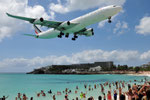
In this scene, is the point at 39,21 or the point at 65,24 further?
the point at 65,24

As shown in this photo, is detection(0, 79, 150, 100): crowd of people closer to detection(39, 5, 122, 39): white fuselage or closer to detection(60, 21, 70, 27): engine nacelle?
detection(39, 5, 122, 39): white fuselage

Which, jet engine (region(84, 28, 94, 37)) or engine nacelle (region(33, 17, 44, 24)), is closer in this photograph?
engine nacelle (region(33, 17, 44, 24))

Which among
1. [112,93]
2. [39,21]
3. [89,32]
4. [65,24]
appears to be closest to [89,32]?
[89,32]

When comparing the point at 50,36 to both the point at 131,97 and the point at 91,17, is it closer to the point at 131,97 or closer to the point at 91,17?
the point at 91,17

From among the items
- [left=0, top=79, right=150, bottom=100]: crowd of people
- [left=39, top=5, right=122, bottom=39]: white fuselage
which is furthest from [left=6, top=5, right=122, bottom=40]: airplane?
[left=0, top=79, right=150, bottom=100]: crowd of people

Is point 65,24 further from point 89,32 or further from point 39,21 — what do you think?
point 89,32

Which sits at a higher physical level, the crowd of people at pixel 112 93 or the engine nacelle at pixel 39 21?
the engine nacelle at pixel 39 21

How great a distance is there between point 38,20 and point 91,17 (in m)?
10.8

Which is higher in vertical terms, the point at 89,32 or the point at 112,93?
the point at 89,32

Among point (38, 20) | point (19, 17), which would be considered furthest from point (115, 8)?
point (19, 17)

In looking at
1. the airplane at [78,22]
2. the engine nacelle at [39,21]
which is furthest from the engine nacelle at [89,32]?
the engine nacelle at [39,21]

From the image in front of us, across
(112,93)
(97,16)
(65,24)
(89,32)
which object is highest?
(97,16)

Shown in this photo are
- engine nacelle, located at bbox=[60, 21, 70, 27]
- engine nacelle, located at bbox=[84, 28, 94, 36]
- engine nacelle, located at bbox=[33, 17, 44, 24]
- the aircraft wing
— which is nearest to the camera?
engine nacelle, located at bbox=[33, 17, 44, 24]

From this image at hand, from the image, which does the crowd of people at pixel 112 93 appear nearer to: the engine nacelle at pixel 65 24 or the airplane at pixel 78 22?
the airplane at pixel 78 22
